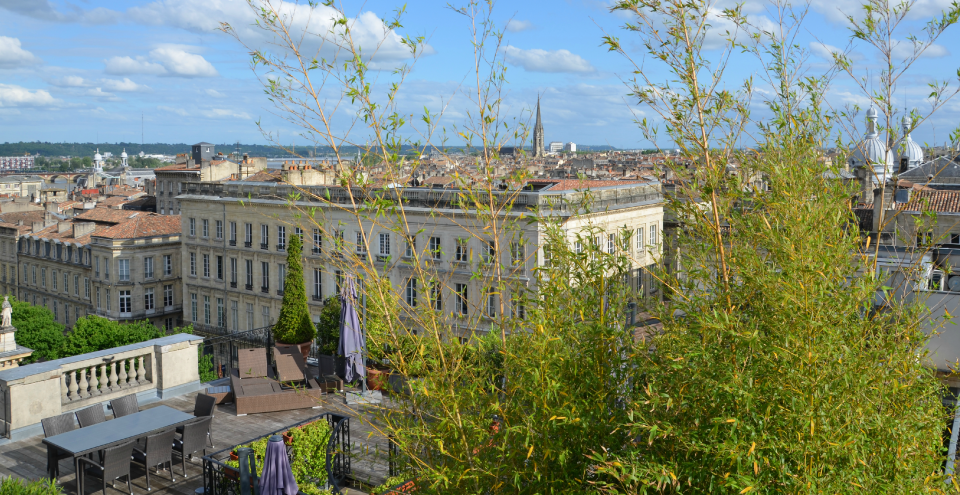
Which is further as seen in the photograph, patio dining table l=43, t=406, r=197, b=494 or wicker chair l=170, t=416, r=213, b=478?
wicker chair l=170, t=416, r=213, b=478

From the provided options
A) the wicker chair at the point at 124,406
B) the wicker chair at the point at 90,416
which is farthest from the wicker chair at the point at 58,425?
the wicker chair at the point at 124,406

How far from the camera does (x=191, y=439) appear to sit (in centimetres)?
915

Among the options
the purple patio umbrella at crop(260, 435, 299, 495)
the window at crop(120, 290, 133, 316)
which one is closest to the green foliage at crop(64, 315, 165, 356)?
the window at crop(120, 290, 133, 316)

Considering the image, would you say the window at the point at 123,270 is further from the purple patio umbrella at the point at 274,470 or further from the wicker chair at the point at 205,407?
the purple patio umbrella at the point at 274,470

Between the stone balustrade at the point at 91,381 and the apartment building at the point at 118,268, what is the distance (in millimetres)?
36734

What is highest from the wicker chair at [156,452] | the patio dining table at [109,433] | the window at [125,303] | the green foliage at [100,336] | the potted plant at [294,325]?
the patio dining table at [109,433]

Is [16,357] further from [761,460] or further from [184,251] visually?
[184,251]

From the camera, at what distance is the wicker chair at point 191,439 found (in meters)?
9.02

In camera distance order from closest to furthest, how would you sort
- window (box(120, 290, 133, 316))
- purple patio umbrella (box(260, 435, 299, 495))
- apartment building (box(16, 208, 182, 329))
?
purple patio umbrella (box(260, 435, 299, 495)) → apartment building (box(16, 208, 182, 329)) → window (box(120, 290, 133, 316))

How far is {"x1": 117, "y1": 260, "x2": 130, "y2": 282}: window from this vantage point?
45469 mm

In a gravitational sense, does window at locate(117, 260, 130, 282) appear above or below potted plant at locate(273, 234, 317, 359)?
below

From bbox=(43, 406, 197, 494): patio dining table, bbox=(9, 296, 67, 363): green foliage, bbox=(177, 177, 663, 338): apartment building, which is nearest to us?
bbox=(43, 406, 197, 494): patio dining table

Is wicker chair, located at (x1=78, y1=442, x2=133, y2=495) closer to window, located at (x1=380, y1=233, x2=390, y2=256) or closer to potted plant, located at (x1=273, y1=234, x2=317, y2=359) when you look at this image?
potted plant, located at (x1=273, y1=234, x2=317, y2=359)

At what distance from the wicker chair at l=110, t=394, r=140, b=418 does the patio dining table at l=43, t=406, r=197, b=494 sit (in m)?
0.59
